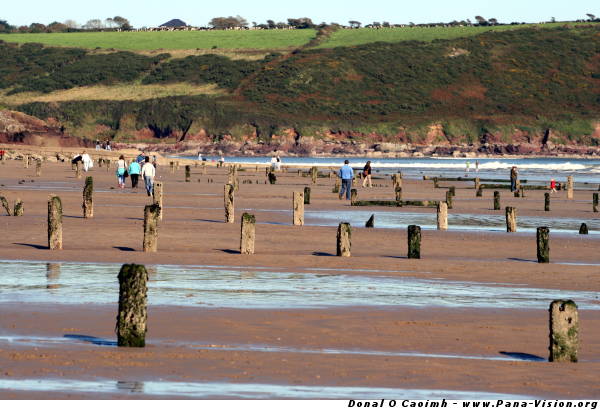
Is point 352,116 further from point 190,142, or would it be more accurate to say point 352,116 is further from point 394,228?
point 394,228

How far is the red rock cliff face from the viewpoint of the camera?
110 m

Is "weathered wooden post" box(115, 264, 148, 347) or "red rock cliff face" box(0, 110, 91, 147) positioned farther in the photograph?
"red rock cliff face" box(0, 110, 91, 147)

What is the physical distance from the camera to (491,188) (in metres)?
65.6

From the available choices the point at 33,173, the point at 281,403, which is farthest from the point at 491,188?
the point at 281,403

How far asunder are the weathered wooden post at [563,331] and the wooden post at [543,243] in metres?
10.8

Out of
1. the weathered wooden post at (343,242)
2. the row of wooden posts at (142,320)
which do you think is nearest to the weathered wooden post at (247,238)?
the weathered wooden post at (343,242)

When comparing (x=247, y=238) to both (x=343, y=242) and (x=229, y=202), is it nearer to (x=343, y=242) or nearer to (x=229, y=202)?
(x=343, y=242)

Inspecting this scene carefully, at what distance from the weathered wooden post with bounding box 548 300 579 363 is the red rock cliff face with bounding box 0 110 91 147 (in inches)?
3995

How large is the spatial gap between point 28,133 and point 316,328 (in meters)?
102

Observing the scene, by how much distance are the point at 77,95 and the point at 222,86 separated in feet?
78.1

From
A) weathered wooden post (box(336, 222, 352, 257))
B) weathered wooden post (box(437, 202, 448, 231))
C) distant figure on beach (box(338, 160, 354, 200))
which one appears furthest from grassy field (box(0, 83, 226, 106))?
weathered wooden post (box(336, 222, 352, 257))

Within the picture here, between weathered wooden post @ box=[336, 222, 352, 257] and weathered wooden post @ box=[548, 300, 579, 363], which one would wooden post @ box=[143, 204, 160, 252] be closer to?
weathered wooden post @ box=[336, 222, 352, 257]

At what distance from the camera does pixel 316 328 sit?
14516 millimetres

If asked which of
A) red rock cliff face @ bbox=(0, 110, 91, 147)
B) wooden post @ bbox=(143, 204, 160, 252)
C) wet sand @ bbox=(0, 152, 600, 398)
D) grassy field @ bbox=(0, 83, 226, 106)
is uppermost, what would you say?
grassy field @ bbox=(0, 83, 226, 106)
